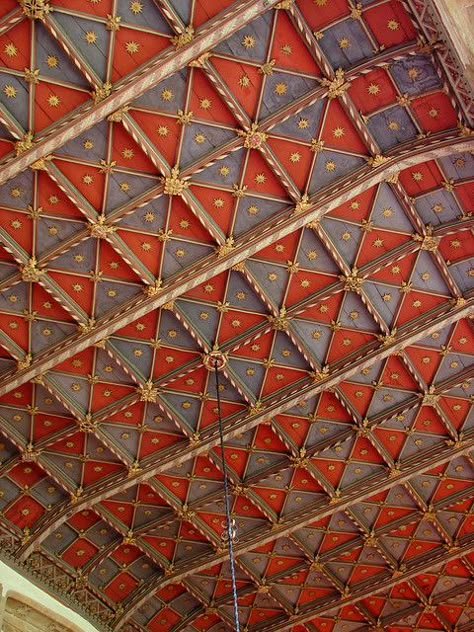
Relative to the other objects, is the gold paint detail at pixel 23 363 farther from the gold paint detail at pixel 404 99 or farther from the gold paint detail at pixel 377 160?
the gold paint detail at pixel 404 99

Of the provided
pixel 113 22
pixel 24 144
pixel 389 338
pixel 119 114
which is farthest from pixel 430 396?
pixel 113 22

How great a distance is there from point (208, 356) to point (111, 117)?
22.7 feet

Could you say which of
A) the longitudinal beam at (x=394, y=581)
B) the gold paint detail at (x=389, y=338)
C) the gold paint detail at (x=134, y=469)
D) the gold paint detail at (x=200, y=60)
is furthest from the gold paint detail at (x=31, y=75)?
the longitudinal beam at (x=394, y=581)

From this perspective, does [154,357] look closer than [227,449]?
Yes

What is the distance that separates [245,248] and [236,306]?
85.6 inches

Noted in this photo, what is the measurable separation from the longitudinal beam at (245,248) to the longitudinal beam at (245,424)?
14.8ft

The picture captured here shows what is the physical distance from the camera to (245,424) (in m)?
21.2

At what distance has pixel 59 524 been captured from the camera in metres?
22.0

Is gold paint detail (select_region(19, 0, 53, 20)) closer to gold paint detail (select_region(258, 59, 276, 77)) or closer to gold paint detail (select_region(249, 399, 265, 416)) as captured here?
gold paint detail (select_region(258, 59, 276, 77))

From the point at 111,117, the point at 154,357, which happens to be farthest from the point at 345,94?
the point at 154,357

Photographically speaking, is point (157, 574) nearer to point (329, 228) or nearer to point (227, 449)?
point (227, 449)

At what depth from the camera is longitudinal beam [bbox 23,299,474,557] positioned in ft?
65.4

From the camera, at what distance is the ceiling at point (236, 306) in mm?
15305

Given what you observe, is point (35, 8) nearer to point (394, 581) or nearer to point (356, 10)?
point (356, 10)
